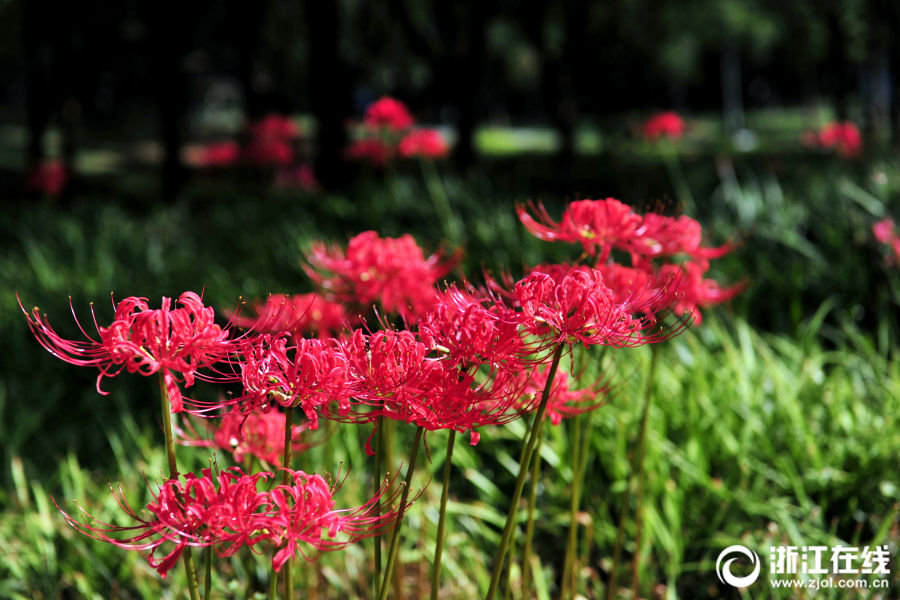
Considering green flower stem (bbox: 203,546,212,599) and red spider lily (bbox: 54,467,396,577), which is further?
green flower stem (bbox: 203,546,212,599)

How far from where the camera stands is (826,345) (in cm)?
480

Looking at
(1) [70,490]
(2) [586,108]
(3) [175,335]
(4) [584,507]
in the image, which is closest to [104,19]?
(1) [70,490]

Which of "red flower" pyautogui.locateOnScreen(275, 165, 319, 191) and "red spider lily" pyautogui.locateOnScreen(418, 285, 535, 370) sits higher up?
"red flower" pyautogui.locateOnScreen(275, 165, 319, 191)

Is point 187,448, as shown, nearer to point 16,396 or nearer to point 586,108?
point 16,396

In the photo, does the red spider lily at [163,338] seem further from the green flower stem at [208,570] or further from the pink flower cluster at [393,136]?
the pink flower cluster at [393,136]

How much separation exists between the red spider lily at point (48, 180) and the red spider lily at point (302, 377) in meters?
9.69

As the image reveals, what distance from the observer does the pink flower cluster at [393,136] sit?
212 inches

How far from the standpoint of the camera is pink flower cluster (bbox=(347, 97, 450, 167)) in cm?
538

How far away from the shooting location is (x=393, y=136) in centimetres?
638

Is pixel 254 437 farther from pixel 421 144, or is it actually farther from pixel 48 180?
pixel 48 180

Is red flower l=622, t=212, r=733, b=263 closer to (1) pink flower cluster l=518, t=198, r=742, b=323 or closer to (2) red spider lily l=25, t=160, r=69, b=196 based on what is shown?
(1) pink flower cluster l=518, t=198, r=742, b=323

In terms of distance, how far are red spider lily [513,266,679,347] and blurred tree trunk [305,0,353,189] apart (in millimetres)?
8348

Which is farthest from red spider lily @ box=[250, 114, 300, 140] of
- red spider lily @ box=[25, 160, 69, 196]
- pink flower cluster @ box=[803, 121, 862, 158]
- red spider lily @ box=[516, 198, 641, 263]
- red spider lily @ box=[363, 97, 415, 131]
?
Answer: red spider lily @ box=[516, 198, 641, 263]

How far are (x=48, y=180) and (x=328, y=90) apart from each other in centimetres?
354
